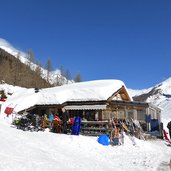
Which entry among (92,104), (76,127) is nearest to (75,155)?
(76,127)

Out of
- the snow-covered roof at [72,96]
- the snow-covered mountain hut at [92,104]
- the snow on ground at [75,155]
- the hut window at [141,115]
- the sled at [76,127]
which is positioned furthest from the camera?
the hut window at [141,115]

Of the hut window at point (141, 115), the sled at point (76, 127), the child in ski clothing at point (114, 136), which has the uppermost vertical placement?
the hut window at point (141, 115)

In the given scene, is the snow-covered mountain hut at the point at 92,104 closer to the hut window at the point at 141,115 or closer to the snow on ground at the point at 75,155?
the hut window at the point at 141,115

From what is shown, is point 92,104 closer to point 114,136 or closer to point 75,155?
point 114,136

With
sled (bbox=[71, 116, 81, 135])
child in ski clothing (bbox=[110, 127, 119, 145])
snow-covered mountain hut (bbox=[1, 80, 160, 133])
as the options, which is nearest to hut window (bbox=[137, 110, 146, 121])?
snow-covered mountain hut (bbox=[1, 80, 160, 133])

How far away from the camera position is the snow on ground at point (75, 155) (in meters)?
9.94

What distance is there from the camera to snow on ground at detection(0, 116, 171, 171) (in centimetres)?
994

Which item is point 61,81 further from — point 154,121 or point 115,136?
point 115,136

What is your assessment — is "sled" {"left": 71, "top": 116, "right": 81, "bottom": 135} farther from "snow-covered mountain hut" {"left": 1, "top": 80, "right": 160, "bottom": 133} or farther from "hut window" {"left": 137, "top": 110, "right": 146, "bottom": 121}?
"hut window" {"left": 137, "top": 110, "right": 146, "bottom": 121}

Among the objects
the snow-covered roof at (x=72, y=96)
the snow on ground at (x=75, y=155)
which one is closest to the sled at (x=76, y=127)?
the snow on ground at (x=75, y=155)

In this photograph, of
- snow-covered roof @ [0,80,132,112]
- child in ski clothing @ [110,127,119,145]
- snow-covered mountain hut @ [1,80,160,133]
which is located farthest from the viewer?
snow-covered roof @ [0,80,132,112]

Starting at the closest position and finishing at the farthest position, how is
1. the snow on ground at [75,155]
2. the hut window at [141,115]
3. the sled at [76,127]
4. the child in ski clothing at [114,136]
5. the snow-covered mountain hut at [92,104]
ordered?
the snow on ground at [75,155], the child in ski clothing at [114,136], the sled at [76,127], the snow-covered mountain hut at [92,104], the hut window at [141,115]

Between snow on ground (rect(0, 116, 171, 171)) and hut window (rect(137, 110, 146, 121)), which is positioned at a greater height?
hut window (rect(137, 110, 146, 121))

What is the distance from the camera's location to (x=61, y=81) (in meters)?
98.9
